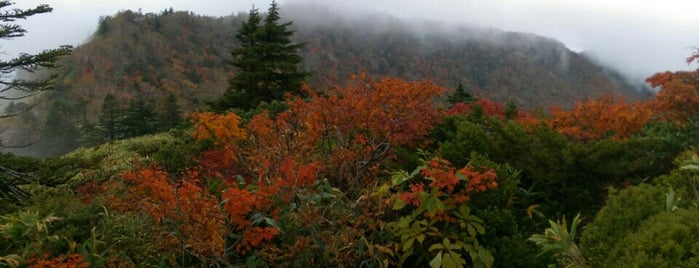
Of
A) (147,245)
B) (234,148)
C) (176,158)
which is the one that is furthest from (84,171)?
(147,245)

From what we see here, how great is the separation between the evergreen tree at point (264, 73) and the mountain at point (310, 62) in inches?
773

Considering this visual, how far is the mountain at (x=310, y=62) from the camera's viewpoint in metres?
55.5

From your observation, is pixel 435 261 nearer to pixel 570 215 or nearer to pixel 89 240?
pixel 570 215

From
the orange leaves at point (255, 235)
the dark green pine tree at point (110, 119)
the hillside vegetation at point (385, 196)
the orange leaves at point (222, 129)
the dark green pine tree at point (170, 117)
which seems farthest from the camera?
the dark green pine tree at point (110, 119)

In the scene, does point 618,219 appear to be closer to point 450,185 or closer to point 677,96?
point 450,185

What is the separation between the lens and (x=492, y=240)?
469 cm

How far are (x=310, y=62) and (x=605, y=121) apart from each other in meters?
82.0

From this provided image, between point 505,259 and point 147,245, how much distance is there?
358 centimetres

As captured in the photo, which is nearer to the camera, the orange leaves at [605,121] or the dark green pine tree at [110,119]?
the orange leaves at [605,121]

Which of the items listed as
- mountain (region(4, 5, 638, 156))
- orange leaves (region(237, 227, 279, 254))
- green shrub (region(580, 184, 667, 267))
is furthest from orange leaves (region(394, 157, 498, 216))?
mountain (region(4, 5, 638, 156))

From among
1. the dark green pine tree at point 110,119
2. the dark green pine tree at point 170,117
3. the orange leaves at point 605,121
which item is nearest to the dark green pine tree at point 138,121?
the dark green pine tree at point 170,117

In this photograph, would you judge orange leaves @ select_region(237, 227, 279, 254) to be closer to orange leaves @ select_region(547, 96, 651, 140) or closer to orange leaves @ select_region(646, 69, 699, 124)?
orange leaves @ select_region(646, 69, 699, 124)

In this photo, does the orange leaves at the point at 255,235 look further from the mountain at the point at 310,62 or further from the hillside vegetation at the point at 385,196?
the mountain at the point at 310,62

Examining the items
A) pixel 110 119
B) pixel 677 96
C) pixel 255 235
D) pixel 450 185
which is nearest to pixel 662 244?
pixel 450 185
